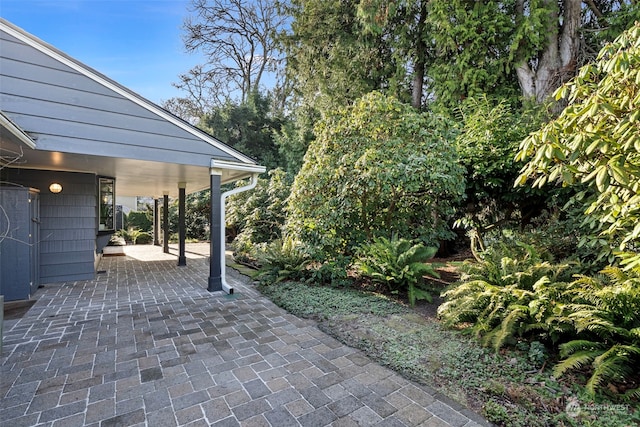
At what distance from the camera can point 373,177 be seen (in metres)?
4.85

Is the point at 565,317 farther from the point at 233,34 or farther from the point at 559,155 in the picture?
the point at 233,34

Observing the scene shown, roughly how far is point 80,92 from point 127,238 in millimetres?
11993

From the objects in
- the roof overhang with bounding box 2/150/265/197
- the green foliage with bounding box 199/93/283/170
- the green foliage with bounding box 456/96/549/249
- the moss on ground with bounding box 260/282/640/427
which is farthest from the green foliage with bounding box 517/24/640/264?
the green foliage with bounding box 199/93/283/170

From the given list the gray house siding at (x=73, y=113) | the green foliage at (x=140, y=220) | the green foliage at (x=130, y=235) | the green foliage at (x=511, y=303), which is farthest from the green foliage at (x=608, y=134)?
the green foliage at (x=140, y=220)

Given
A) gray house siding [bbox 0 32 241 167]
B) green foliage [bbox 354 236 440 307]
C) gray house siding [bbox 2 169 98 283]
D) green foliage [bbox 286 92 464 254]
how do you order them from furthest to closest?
gray house siding [bbox 2 169 98 283], green foliage [bbox 286 92 464 254], green foliage [bbox 354 236 440 307], gray house siding [bbox 0 32 241 167]

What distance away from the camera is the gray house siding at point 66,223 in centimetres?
554

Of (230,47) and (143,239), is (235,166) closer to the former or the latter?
(143,239)

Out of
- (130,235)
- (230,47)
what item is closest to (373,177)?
(130,235)

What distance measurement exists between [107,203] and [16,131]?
4265mm

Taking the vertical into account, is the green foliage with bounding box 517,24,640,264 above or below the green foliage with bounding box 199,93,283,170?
below

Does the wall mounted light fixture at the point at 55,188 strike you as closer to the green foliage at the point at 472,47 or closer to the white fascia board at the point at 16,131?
the white fascia board at the point at 16,131

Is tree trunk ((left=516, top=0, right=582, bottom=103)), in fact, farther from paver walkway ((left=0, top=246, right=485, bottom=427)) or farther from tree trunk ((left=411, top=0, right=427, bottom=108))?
paver walkway ((left=0, top=246, right=485, bottom=427))

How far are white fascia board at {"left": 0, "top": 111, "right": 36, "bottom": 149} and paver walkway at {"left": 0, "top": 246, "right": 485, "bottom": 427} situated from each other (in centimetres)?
222

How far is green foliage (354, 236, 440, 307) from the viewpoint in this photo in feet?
14.4
